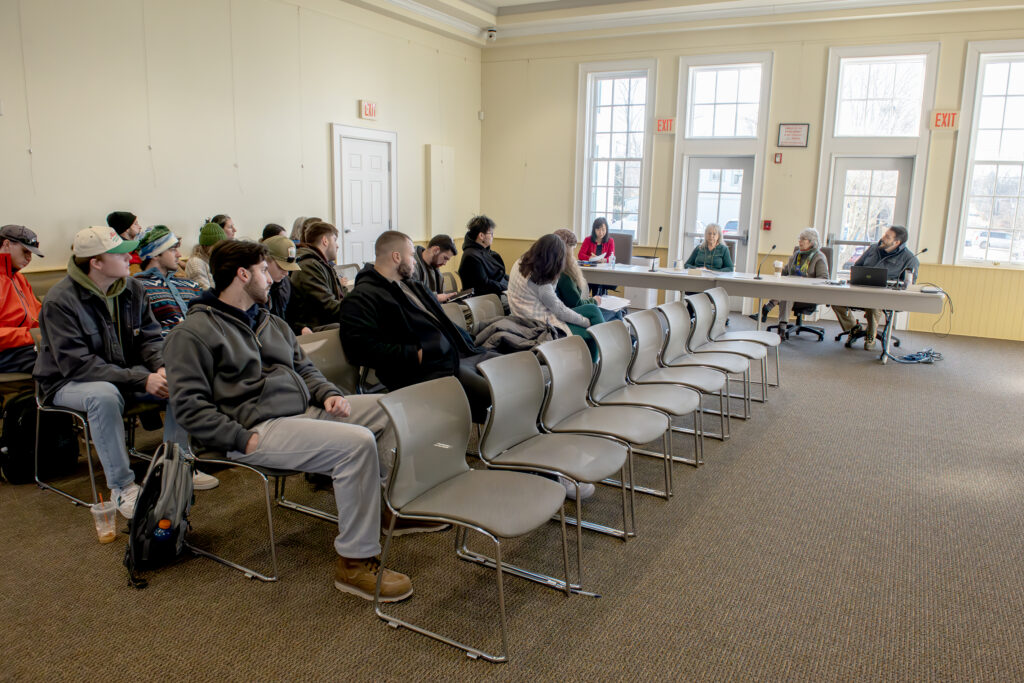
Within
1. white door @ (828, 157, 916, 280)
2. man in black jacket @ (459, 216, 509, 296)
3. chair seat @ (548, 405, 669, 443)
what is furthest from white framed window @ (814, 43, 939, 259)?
chair seat @ (548, 405, 669, 443)

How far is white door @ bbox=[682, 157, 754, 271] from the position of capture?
9375 millimetres

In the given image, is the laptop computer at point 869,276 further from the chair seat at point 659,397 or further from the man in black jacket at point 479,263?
the chair seat at point 659,397

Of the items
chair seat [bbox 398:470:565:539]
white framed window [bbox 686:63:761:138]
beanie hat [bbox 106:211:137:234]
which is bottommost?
chair seat [bbox 398:470:565:539]

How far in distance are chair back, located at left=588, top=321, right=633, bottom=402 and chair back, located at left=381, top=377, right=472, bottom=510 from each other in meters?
1.19

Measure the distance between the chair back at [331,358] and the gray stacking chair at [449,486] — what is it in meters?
0.91

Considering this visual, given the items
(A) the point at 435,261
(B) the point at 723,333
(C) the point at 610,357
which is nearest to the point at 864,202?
(B) the point at 723,333

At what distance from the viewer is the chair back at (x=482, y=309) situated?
448cm

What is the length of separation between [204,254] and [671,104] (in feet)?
22.0

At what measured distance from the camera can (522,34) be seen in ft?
33.2

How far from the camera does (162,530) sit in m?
2.76

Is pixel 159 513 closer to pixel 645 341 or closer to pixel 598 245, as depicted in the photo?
pixel 645 341

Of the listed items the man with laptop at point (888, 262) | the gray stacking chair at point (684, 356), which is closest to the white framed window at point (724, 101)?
the man with laptop at point (888, 262)

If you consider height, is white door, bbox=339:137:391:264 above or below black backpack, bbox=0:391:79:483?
above

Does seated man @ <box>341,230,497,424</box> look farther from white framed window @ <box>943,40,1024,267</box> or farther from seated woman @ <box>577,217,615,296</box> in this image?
white framed window @ <box>943,40,1024,267</box>
